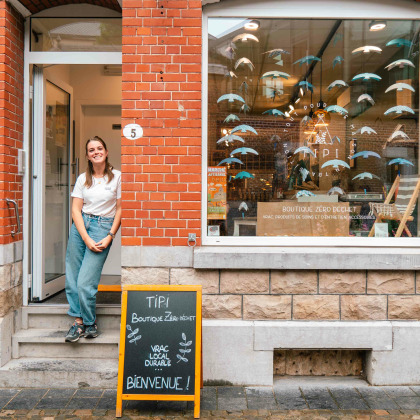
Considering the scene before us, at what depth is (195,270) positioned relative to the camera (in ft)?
14.5

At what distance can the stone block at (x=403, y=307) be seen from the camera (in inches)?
175

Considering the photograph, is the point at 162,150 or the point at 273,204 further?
the point at 273,204

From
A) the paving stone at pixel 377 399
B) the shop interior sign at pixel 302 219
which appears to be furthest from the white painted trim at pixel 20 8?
the paving stone at pixel 377 399

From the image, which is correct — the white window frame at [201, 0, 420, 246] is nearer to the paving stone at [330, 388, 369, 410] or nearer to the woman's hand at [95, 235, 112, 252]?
the woman's hand at [95, 235, 112, 252]

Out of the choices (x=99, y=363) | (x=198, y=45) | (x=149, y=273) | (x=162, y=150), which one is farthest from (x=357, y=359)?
(x=198, y=45)

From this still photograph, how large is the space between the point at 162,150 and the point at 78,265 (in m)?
1.50

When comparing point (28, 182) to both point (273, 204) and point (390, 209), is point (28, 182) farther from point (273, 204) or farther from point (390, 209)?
point (390, 209)

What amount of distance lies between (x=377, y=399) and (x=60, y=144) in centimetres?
464

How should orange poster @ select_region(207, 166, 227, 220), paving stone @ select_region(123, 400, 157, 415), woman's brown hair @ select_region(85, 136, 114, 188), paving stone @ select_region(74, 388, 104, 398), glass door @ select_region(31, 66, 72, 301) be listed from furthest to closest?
glass door @ select_region(31, 66, 72, 301), orange poster @ select_region(207, 166, 227, 220), woman's brown hair @ select_region(85, 136, 114, 188), paving stone @ select_region(74, 388, 104, 398), paving stone @ select_region(123, 400, 157, 415)

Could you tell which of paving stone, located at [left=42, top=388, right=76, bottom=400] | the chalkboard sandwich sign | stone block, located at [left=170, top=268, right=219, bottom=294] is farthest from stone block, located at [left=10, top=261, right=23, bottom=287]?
stone block, located at [left=170, top=268, right=219, bottom=294]

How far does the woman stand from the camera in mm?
4480

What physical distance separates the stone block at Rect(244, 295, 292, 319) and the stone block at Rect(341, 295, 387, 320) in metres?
0.55

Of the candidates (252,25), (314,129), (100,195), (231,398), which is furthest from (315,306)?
(252,25)

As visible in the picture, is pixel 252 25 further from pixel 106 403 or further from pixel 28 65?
pixel 106 403
